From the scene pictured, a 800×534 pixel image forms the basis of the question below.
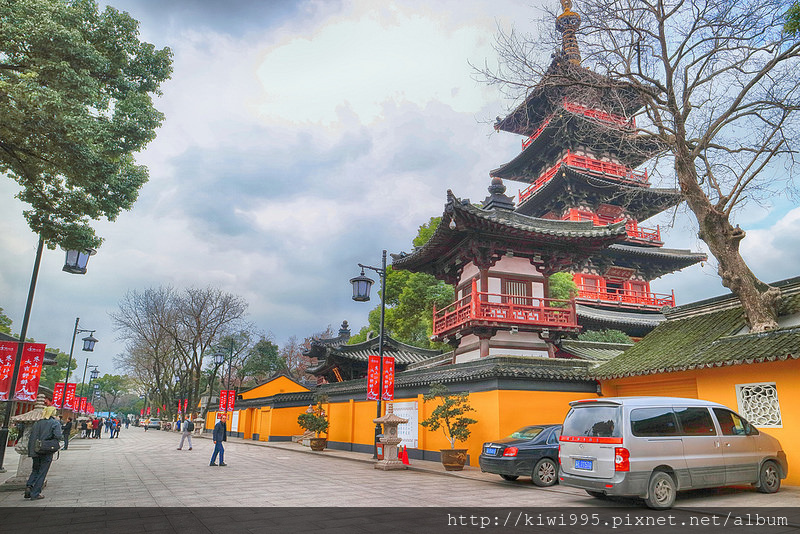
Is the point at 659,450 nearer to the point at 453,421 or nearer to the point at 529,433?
the point at 529,433

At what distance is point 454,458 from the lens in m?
13.0

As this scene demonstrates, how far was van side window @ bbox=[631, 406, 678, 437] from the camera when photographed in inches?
294

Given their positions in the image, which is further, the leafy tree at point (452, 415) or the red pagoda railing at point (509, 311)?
the red pagoda railing at point (509, 311)

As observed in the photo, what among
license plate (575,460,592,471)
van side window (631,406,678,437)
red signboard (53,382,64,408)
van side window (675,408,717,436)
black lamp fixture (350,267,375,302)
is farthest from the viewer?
red signboard (53,382,64,408)

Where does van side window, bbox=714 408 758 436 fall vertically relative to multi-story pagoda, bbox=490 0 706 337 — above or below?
below

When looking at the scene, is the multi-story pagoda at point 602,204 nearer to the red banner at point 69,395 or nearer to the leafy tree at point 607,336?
the leafy tree at point 607,336

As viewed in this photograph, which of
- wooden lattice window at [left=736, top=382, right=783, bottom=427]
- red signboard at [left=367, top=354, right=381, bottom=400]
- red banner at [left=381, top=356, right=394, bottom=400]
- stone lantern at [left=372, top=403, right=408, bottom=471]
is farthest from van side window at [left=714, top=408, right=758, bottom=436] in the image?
red signboard at [left=367, top=354, right=381, bottom=400]

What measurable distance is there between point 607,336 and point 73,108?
72.1ft

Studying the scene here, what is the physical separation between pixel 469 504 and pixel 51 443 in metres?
7.18

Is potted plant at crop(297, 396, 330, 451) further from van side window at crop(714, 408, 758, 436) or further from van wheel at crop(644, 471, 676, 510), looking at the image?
van side window at crop(714, 408, 758, 436)

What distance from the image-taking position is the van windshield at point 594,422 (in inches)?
297

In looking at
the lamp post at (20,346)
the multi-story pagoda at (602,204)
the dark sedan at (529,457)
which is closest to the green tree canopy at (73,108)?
the lamp post at (20,346)

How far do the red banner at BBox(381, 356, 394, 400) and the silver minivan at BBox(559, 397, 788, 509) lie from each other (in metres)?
8.24

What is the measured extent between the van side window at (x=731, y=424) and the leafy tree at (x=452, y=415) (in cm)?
618
